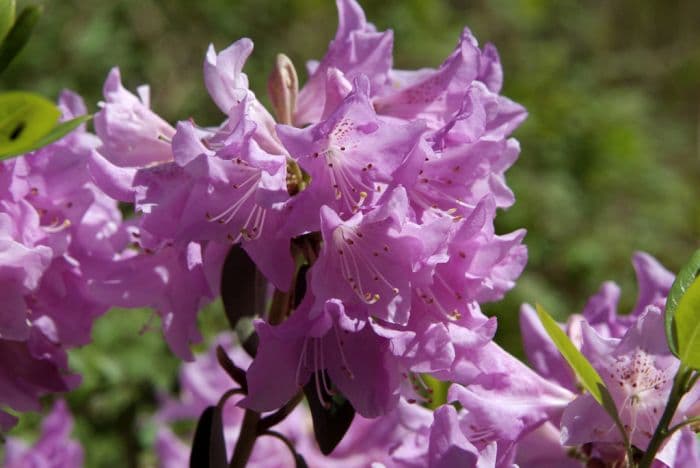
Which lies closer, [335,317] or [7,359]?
[335,317]

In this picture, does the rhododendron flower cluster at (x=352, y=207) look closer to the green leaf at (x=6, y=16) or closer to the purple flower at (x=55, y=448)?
the green leaf at (x=6, y=16)

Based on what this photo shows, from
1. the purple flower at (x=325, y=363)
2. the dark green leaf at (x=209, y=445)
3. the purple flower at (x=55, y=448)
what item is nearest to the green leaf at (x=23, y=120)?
the purple flower at (x=325, y=363)

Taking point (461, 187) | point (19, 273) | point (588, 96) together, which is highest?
point (461, 187)

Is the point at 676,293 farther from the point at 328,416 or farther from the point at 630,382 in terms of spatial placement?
the point at 328,416

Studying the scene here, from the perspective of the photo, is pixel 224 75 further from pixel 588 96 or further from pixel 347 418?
pixel 588 96

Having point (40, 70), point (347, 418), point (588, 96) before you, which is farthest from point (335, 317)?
point (588, 96)

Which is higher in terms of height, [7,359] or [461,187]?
[461,187]
